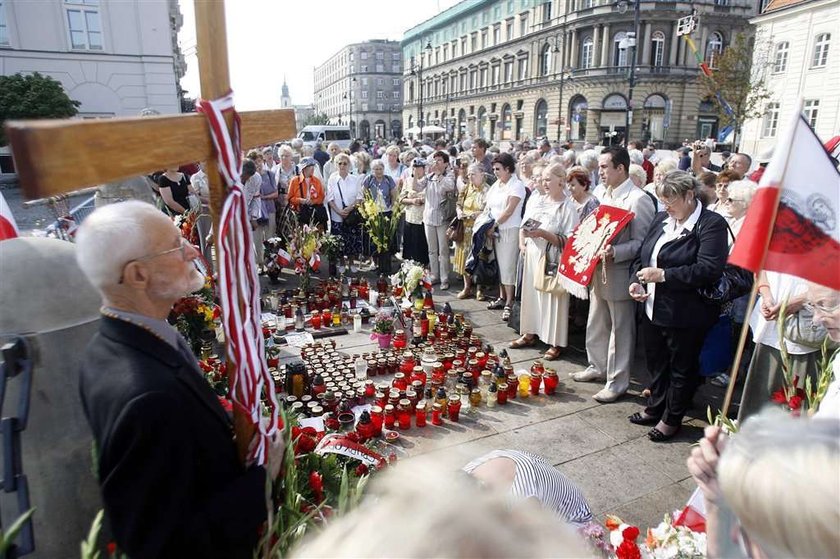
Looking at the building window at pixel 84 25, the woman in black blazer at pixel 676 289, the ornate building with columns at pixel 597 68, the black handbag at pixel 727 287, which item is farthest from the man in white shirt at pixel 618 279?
the ornate building with columns at pixel 597 68

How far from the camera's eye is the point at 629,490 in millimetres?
3271

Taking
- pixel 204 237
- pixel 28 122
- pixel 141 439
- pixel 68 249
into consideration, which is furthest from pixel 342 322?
pixel 28 122

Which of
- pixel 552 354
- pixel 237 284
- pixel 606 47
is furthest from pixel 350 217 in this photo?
pixel 606 47

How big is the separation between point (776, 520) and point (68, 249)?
2.32 metres

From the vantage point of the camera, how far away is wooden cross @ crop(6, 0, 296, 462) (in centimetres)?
98

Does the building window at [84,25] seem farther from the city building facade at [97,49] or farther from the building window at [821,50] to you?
the building window at [821,50]

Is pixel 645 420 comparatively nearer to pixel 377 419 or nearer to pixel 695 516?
pixel 695 516

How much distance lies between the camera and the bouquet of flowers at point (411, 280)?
6.36 m

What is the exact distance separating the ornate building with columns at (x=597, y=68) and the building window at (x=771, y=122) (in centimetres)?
683

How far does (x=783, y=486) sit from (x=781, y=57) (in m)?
36.1

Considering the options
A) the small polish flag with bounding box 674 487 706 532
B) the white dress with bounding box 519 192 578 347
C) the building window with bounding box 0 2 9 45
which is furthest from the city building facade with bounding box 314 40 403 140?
the small polish flag with bounding box 674 487 706 532

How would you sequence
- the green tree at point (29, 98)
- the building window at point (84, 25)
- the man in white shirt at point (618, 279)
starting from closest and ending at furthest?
the man in white shirt at point (618, 279)
the green tree at point (29, 98)
the building window at point (84, 25)

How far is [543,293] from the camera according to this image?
532 cm

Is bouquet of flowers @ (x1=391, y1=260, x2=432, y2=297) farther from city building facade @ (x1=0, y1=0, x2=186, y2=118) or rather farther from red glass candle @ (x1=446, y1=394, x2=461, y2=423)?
city building facade @ (x1=0, y1=0, x2=186, y2=118)
